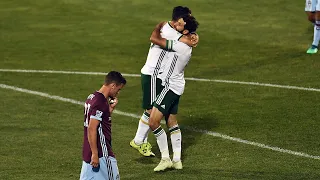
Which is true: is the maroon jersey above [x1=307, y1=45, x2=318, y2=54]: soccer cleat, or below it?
above

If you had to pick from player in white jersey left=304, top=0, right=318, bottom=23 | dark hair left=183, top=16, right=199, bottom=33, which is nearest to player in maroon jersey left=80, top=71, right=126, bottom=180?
dark hair left=183, top=16, right=199, bottom=33

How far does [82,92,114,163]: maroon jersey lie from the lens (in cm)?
1172

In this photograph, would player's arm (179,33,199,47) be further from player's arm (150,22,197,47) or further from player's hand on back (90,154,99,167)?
player's hand on back (90,154,99,167)

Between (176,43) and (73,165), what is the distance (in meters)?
2.88

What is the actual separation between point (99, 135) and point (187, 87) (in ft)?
32.7

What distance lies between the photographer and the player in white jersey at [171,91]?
14797 millimetres

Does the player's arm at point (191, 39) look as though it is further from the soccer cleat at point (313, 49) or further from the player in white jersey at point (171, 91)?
the soccer cleat at point (313, 49)

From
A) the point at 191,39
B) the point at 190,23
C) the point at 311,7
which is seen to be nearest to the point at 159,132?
the point at 191,39

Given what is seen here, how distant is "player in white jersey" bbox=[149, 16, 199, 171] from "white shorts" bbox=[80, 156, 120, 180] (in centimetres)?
303

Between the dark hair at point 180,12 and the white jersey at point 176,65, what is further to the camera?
the white jersey at point 176,65

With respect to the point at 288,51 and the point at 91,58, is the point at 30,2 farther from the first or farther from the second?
the point at 288,51

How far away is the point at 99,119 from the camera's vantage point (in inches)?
462

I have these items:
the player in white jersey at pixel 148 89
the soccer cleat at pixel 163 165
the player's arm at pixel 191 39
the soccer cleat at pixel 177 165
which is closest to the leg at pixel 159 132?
the soccer cleat at pixel 163 165

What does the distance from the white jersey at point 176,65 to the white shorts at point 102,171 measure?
11.1ft
